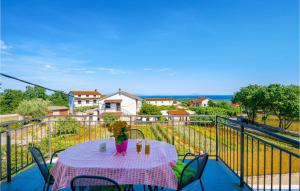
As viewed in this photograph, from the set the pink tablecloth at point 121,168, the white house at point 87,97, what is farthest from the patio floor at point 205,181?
the white house at point 87,97

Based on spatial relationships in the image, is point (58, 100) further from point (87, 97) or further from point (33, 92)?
point (87, 97)

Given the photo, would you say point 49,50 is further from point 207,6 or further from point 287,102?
point 287,102

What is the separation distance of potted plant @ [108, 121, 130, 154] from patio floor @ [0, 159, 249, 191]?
3.03 feet

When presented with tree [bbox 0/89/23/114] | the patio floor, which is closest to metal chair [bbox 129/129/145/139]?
the patio floor

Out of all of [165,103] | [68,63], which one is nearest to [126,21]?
[68,63]

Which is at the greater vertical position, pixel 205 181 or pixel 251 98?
pixel 251 98

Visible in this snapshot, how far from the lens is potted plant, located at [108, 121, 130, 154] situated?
2.15m

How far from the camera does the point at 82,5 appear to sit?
29.6ft

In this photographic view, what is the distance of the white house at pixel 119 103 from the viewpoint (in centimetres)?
3095

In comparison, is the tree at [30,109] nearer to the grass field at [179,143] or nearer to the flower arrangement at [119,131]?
the grass field at [179,143]

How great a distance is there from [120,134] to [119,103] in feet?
96.3

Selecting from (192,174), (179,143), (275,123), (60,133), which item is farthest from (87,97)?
(192,174)

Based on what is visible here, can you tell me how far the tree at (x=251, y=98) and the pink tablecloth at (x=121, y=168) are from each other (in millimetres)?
31503

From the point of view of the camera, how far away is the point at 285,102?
26281mm
